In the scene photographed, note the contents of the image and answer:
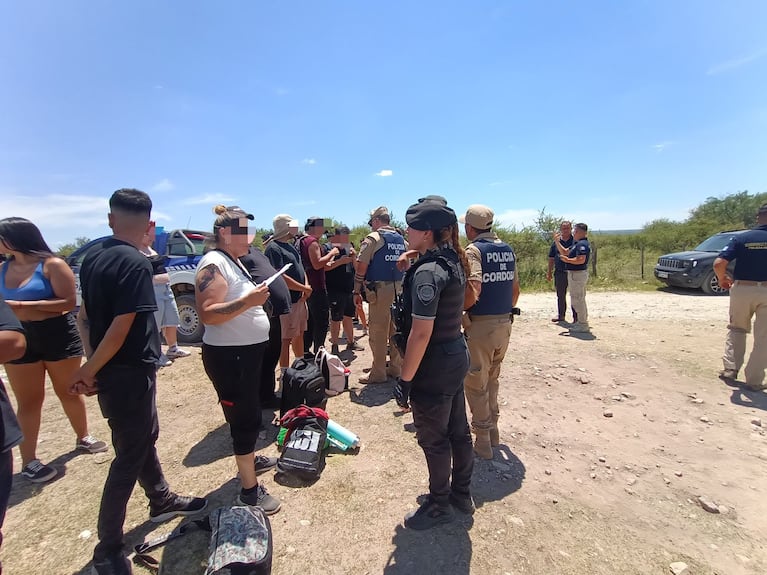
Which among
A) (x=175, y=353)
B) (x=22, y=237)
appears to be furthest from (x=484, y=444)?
(x=175, y=353)

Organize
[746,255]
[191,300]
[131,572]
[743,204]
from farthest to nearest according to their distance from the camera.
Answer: [743,204]
[191,300]
[746,255]
[131,572]

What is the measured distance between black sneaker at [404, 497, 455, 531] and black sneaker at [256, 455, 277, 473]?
1.31m

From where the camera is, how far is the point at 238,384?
2.41 metres

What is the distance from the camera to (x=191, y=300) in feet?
21.6

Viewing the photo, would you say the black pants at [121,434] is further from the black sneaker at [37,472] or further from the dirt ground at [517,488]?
the black sneaker at [37,472]

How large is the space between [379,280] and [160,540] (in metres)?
3.18

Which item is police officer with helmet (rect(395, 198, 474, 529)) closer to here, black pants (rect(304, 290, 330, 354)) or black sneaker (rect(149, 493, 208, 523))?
black sneaker (rect(149, 493, 208, 523))

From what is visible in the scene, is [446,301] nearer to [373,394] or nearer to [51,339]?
[373,394]

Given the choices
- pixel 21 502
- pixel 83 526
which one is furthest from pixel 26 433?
pixel 83 526

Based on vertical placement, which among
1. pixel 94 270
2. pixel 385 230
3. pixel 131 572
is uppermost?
pixel 385 230

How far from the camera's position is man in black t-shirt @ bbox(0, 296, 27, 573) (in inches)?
60.2

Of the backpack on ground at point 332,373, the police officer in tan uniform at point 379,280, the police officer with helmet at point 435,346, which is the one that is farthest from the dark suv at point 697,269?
the police officer with helmet at point 435,346

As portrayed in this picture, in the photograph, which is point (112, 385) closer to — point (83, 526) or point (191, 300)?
point (83, 526)

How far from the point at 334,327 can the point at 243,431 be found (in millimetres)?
3441
